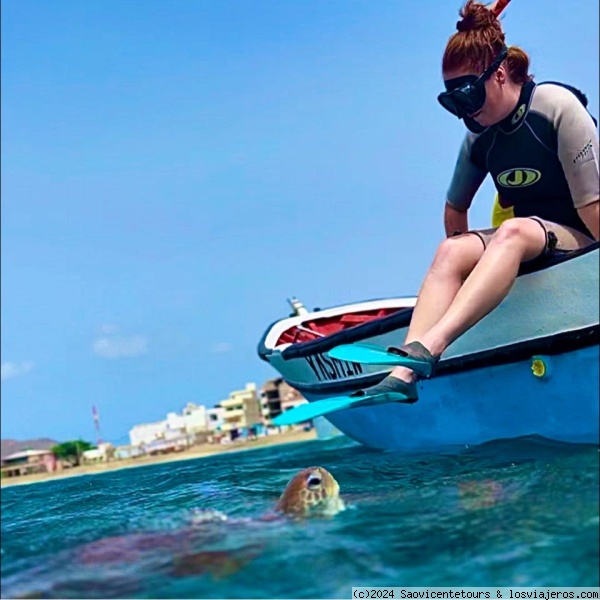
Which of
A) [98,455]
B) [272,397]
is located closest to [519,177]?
[98,455]

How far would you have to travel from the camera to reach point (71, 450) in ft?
178

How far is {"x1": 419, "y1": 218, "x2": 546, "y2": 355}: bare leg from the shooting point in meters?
3.14

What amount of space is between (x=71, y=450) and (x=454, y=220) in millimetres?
53198

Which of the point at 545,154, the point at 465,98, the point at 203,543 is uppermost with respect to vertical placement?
the point at 465,98

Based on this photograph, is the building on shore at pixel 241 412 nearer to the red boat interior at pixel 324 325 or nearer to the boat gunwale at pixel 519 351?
the red boat interior at pixel 324 325

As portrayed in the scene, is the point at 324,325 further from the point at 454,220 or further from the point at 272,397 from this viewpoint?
the point at 272,397

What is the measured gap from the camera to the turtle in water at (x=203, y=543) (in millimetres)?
2146

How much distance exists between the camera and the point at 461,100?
340 centimetres

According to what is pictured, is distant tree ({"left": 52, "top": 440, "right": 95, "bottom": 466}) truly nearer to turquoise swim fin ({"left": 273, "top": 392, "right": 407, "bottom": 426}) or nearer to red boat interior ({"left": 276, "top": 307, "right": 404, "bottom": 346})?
red boat interior ({"left": 276, "top": 307, "right": 404, "bottom": 346})

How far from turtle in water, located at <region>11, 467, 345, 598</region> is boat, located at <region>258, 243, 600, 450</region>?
1.05 m

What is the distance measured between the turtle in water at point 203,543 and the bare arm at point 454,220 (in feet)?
5.58

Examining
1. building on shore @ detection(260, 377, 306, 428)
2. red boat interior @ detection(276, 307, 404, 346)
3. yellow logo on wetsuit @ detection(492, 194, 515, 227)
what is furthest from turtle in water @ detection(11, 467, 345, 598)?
building on shore @ detection(260, 377, 306, 428)

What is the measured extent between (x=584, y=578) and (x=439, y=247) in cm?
174

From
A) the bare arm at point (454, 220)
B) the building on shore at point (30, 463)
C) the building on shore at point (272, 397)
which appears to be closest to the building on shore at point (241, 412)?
the building on shore at point (272, 397)
